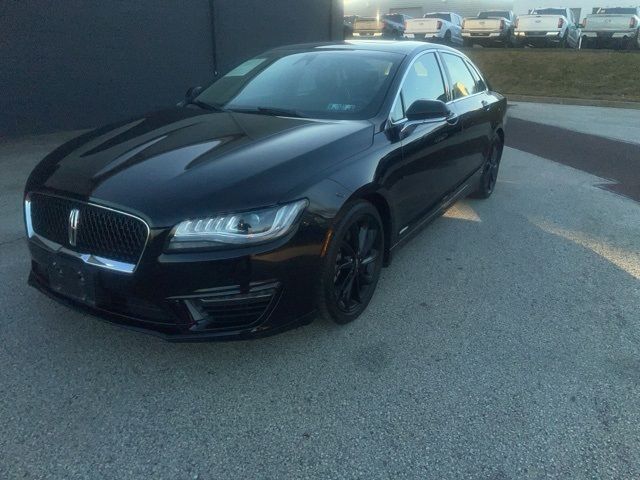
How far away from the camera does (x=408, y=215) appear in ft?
12.9

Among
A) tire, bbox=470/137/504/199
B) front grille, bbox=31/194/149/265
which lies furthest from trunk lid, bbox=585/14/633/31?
front grille, bbox=31/194/149/265

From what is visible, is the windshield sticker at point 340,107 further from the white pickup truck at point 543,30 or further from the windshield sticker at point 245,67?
the white pickup truck at point 543,30

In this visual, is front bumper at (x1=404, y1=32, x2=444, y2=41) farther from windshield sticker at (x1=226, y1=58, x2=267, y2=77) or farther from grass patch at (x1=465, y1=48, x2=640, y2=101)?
windshield sticker at (x1=226, y1=58, x2=267, y2=77)

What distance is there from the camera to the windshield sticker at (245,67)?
14.9ft

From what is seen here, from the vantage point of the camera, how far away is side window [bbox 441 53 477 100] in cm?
496

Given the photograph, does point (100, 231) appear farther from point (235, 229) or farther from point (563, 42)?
point (563, 42)

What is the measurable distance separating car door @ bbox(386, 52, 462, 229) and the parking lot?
1.93 feet

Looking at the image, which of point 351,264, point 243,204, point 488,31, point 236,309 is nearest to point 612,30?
point 488,31

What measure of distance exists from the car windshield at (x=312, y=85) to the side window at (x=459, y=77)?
0.99 meters

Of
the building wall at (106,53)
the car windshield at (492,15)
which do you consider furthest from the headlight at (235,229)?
the car windshield at (492,15)

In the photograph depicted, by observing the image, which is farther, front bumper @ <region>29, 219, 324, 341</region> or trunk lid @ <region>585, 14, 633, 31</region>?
trunk lid @ <region>585, 14, 633, 31</region>

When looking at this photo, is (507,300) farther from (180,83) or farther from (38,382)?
(180,83)

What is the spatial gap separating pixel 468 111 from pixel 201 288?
343cm

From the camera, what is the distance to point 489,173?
20.1 feet
